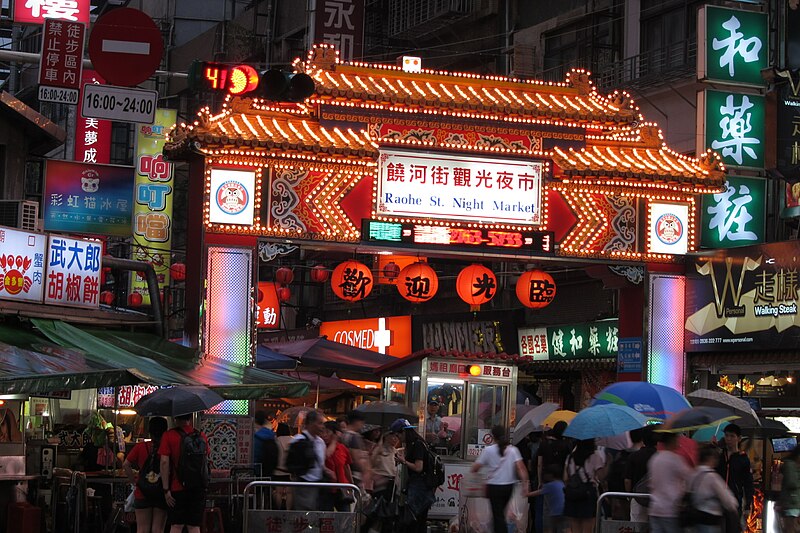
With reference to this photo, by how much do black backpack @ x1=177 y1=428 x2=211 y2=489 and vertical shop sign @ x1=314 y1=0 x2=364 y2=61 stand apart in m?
21.5

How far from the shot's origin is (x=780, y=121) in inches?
861

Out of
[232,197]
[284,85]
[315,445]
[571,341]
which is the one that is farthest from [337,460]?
[571,341]

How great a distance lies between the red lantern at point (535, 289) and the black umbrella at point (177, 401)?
11.0 meters

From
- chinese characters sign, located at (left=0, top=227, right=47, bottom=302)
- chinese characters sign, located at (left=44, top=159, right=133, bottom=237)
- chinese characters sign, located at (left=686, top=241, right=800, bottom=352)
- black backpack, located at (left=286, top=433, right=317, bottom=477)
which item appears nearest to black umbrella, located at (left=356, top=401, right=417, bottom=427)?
chinese characters sign, located at (left=686, top=241, right=800, bottom=352)

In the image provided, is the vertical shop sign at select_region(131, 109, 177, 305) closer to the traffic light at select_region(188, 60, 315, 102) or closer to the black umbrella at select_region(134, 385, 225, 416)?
the black umbrella at select_region(134, 385, 225, 416)

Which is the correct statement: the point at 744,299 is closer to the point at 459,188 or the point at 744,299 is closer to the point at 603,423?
the point at 459,188

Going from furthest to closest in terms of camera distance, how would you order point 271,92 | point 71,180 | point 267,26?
point 267,26, point 71,180, point 271,92

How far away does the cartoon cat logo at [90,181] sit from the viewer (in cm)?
2538

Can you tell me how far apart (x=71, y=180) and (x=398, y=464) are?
940 cm

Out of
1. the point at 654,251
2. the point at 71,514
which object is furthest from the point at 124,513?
the point at 654,251

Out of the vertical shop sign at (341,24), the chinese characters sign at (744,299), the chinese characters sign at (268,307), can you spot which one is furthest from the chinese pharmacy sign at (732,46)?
the chinese characters sign at (268,307)

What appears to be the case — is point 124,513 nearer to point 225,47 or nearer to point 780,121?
point 780,121

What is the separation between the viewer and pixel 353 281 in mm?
28516

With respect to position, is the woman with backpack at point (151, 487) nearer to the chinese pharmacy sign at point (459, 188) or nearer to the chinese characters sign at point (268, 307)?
the chinese pharmacy sign at point (459, 188)
